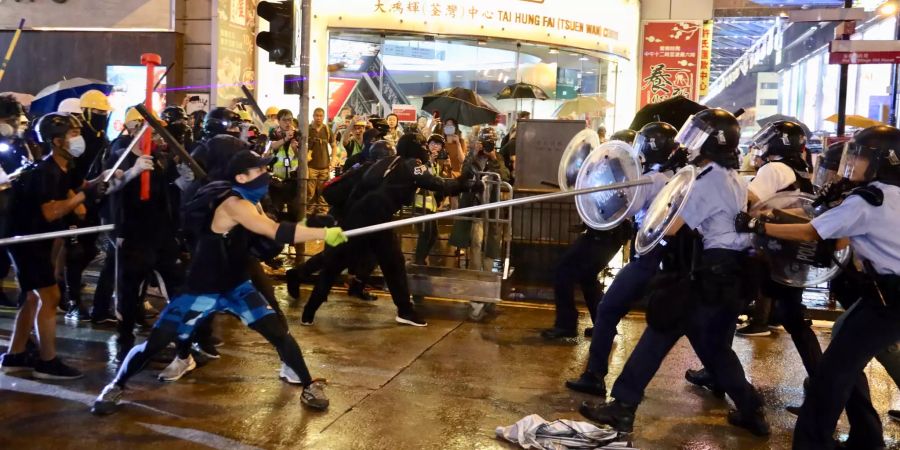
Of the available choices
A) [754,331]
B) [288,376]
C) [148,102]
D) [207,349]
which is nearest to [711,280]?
[288,376]

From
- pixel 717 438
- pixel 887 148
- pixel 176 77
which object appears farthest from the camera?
pixel 176 77

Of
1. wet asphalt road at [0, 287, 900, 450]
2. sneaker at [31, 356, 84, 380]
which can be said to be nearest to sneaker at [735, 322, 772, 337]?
wet asphalt road at [0, 287, 900, 450]

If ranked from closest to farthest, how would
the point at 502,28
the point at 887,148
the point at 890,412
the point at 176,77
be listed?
the point at 887,148, the point at 890,412, the point at 176,77, the point at 502,28

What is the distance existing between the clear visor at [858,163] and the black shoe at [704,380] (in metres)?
1.94

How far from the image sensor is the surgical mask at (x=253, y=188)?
505 centimetres

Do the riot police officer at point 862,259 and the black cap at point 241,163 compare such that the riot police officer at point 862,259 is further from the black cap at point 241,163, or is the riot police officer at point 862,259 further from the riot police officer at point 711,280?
the black cap at point 241,163

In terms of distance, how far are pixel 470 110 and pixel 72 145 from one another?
8.81 meters

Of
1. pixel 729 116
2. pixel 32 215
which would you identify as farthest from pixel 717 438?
pixel 32 215

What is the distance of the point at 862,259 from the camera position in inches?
173

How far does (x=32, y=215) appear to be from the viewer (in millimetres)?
5797

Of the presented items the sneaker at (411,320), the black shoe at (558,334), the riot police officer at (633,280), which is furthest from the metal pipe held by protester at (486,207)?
the sneaker at (411,320)

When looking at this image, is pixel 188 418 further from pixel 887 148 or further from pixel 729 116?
pixel 887 148

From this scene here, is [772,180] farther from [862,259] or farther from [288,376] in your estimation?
[288,376]

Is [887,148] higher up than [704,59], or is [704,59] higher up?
[704,59]
